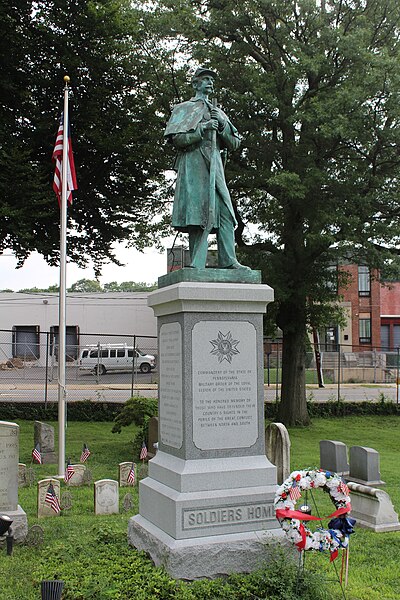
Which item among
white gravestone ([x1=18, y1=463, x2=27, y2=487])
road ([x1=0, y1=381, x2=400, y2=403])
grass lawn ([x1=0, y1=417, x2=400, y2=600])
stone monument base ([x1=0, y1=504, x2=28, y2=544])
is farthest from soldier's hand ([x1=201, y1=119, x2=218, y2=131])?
road ([x1=0, y1=381, x2=400, y2=403])

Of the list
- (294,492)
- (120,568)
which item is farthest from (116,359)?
(294,492)

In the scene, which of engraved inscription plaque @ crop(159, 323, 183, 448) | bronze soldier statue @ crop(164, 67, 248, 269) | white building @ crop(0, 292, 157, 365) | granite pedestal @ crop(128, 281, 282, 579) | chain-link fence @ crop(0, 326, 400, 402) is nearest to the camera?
granite pedestal @ crop(128, 281, 282, 579)

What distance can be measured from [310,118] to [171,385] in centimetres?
1173

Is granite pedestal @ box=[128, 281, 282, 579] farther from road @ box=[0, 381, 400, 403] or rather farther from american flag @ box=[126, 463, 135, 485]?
road @ box=[0, 381, 400, 403]

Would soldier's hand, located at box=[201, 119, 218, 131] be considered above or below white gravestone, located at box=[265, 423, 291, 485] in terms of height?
above

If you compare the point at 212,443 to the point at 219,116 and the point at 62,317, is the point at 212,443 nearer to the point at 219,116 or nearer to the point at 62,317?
the point at 219,116

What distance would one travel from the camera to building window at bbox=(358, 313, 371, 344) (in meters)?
48.7

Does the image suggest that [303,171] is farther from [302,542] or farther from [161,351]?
[302,542]

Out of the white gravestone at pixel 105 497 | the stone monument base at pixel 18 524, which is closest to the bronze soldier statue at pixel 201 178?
the stone monument base at pixel 18 524

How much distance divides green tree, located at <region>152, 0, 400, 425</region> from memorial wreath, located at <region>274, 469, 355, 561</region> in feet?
38.2

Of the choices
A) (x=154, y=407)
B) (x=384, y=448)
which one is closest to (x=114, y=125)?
(x=154, y=407)

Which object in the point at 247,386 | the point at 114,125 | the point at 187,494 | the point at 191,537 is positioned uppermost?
the point at 114,125

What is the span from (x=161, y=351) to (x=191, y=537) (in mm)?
2094

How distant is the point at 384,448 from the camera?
1862 centimetres
